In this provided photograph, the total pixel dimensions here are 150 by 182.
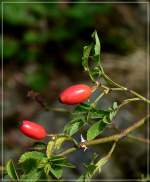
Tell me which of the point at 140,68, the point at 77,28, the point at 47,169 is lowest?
the point at 47,169

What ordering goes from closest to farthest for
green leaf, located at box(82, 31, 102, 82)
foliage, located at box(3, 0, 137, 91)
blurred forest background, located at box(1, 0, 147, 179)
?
green leaf, located at box(82, 31, 102, 82) → blurred forest background, located at box(1, 0, 147, 179) → foliage, located at box(3, 0, 137, 91)

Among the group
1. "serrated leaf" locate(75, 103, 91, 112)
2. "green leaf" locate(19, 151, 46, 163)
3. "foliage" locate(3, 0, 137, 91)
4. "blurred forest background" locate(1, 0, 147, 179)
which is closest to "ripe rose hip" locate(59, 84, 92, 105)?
"serrated leaf" locate(75, 103, 91, 112)

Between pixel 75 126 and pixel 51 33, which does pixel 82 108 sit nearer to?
pixel 75 126

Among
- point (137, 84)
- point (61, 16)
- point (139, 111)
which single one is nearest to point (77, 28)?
point (61, 16)

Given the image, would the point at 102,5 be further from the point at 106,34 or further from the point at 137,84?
the point at 137,84

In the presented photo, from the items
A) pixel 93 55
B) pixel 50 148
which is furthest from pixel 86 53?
pixel 50 148

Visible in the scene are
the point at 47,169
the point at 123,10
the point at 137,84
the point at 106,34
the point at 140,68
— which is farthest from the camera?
the point at 123,10

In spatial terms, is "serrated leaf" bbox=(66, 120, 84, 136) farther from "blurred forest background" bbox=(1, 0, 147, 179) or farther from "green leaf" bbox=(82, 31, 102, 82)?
"blurred forest background" bbox=(1, 0, 147, 179)

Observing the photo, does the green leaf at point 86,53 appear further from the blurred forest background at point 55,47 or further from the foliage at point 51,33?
the foliage at point 51,33
